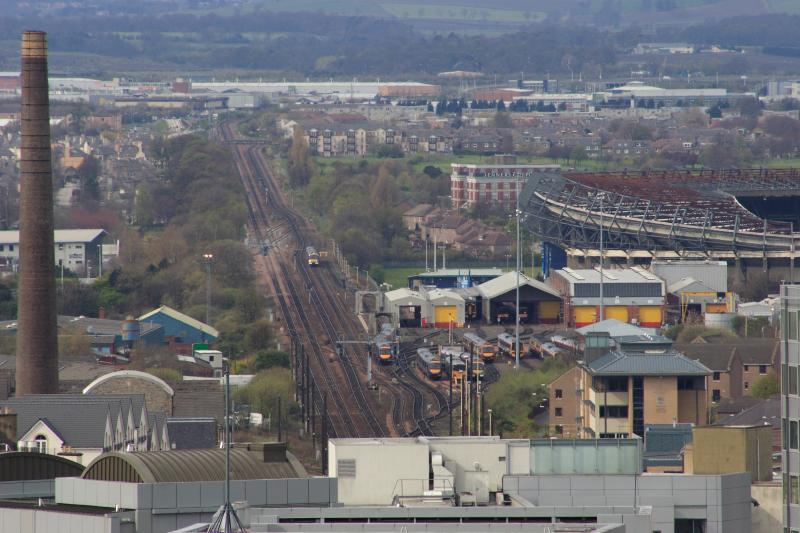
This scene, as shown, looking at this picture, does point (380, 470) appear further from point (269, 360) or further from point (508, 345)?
point (508, 345)

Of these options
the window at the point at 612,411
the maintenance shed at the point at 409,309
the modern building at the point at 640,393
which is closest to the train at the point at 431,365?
the maintenance shed at the point at 409,309

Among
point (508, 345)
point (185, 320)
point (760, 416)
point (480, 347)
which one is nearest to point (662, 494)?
point (760, 416)

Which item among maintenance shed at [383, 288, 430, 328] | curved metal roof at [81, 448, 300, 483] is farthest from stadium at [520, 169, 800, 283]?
curved metal roof at [81, 448, 300, 483]

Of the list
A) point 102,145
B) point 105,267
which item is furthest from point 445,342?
point 102,145

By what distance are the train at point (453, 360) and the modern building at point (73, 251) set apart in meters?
23.6

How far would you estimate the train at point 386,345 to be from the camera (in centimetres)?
6675

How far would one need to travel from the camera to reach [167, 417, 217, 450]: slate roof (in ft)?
134

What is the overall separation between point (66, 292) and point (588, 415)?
31.8 metres

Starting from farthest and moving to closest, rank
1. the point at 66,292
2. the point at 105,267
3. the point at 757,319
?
the point at 105,267
the point at 66,292
the point at 757,319

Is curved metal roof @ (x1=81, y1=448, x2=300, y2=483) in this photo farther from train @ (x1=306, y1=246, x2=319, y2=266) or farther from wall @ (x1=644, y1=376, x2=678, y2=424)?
train @ (x1=306, y1=246, x2=319, y2=266)

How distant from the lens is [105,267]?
89.7 m

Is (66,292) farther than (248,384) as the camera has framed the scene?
Yes

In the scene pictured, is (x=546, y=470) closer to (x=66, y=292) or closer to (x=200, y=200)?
(x=66, y=292)

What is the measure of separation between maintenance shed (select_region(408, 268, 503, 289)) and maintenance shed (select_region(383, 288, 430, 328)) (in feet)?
21.9
